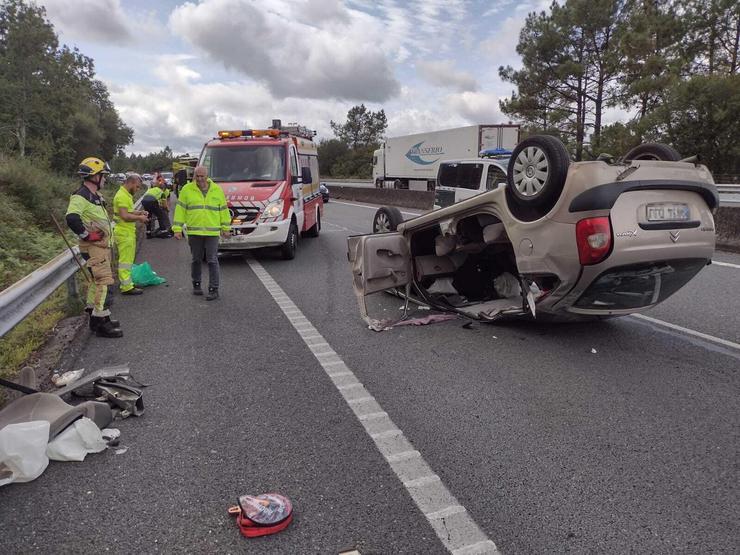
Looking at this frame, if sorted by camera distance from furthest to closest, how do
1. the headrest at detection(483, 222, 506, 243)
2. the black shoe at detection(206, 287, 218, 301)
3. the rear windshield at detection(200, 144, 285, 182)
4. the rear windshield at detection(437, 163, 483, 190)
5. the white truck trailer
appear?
1. the white truck trailer
2. the rear windshield at detection(437, 163, 483, 190)
3. the rear windshield at detection(200, 144, 285, 182)
4. the black shoe at detection(206, 287, 218, 301)
5. the headrest at detection(483, 222, 506, 243)

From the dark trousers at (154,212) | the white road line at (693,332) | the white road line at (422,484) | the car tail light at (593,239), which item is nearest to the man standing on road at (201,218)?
the white road line at (422,484)

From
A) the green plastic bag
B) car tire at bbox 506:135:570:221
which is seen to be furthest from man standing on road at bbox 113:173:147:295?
car tire at bbox 506:135:570:221

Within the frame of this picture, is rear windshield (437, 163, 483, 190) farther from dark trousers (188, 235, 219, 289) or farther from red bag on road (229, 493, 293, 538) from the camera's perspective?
red bag on road (229, 493, 293, 538)

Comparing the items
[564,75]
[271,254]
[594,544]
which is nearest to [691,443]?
[594,544]

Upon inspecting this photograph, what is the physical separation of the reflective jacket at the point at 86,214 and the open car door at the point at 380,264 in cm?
266

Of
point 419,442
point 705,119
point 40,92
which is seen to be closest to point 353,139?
point 40,92

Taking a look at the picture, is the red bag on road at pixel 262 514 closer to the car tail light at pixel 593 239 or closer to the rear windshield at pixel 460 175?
the car tail light at pixel 593 239

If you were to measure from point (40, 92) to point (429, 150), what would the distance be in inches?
1225

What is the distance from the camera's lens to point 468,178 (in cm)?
1280

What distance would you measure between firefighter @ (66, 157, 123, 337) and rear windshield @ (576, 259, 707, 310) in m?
4.32

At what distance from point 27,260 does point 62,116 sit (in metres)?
41.5

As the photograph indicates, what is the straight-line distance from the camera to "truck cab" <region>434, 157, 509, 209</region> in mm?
12219

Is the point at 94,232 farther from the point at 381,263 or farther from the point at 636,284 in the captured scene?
the point at 636,284

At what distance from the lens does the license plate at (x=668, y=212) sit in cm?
412
